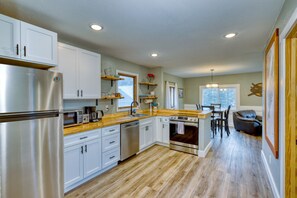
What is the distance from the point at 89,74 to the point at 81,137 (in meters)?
1.22

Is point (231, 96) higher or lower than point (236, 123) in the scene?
higher

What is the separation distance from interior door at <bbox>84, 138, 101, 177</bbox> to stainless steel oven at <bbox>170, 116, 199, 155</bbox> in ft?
6.41

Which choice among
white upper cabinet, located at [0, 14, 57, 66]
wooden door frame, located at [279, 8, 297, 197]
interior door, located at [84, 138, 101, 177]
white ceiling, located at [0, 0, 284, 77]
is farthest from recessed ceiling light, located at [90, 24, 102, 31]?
wooden door frame, located at [279, 8, 297, 197]

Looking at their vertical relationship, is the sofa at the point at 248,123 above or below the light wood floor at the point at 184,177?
above

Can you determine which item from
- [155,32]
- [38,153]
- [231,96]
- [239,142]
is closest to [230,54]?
[155,32]

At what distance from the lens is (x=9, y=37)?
154 cm

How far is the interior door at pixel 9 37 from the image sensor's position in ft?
4.90

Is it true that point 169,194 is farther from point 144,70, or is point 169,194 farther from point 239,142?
point 144,70

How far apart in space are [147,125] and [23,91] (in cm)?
274

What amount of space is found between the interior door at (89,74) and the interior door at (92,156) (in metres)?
0.89

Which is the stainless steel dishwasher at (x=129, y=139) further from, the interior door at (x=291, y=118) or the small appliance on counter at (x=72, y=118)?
the interior door at (x=291, y=118)

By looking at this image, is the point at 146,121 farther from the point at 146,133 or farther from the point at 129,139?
the point at 129,139

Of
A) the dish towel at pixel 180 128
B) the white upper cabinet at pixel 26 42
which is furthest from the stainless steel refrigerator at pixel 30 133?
the dish towel at pixel 180 128

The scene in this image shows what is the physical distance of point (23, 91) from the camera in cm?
138
